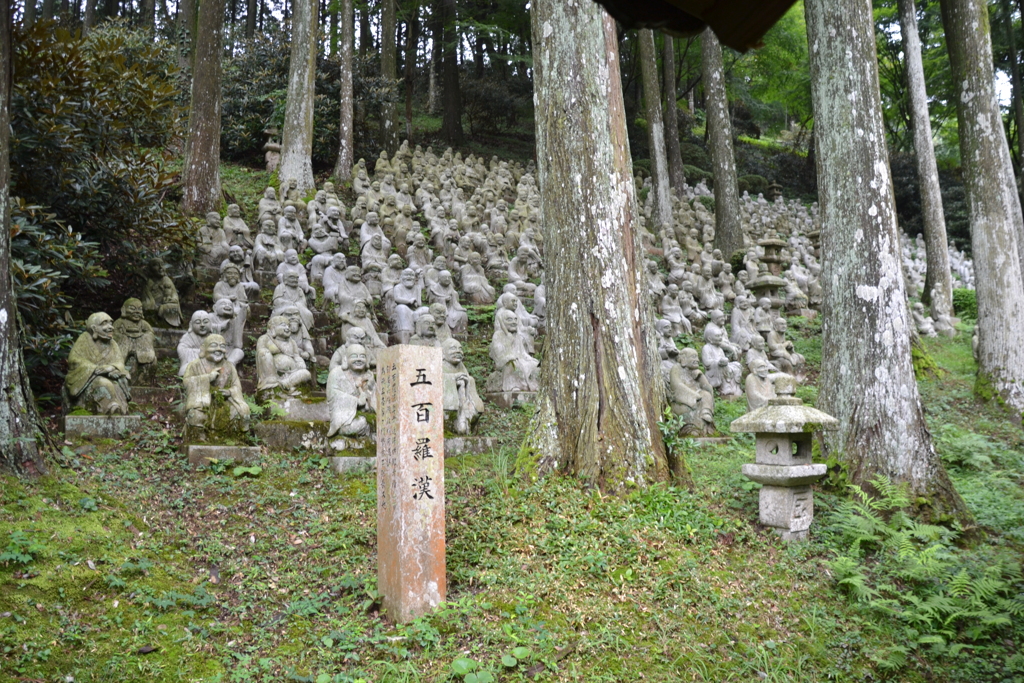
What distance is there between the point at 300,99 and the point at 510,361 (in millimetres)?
9526

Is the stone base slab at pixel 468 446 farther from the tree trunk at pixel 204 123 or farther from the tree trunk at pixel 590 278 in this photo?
the tree trunk at pixel 204 123

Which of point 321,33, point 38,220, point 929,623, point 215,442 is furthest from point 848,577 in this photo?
point 321,33

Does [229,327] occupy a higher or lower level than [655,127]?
lower

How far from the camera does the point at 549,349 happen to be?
21.2 ft

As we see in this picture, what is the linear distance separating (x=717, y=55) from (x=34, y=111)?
15.0m

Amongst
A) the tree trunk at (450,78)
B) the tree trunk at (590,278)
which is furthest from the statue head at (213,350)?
the tree trunk at (450,78)

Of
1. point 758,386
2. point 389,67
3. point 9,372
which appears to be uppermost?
point 389,67

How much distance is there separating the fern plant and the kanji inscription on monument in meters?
2.87

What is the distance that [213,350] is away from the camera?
7.90 m

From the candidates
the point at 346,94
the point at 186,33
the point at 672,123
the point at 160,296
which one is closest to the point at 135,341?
the point at 160,296

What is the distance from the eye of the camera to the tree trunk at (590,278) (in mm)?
6062

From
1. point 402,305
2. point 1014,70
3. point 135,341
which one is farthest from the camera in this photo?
point 1014,70

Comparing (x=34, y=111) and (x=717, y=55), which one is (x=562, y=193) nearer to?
(x=34, y=111)

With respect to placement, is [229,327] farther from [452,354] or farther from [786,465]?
[786,465]
